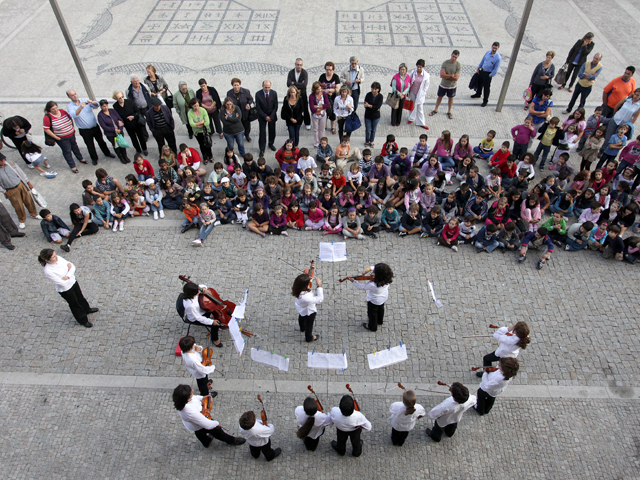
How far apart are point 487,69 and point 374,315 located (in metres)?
8.88

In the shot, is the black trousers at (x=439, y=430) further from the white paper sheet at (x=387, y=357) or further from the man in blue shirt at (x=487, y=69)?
the man in blue shirt at (x=487, y=69)

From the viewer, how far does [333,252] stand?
8.56 meters

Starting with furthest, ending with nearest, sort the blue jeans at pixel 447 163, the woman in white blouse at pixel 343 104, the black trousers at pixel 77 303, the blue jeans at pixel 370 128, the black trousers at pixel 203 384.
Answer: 1. the blue jeans at pixel 370 128
2. the woman in white blouse at pixel 343 104
3. the blue jeans at pixel 447 163
4. the black trousers at pixel 77 303
5. the black trousers at pixel 203 384

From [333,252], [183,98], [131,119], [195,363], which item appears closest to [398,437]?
[195,363]

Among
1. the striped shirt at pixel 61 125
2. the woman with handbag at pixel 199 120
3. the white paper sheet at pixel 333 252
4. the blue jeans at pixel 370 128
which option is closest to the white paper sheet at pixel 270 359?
the white paper sheet at pixel 333 252

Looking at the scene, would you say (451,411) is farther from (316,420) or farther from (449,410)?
(316,420)

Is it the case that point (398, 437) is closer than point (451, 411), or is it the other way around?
point (451, 411)

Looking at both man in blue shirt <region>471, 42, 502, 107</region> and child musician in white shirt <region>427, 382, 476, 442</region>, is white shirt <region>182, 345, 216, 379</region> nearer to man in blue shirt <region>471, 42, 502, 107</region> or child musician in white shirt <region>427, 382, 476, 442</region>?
child musician in white shirt <region>427, 382, 476, 442</region>

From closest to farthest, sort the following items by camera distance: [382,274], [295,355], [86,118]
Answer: [382,274], [295,355], [86,118]

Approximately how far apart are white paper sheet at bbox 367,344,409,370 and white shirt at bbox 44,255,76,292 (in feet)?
16.0

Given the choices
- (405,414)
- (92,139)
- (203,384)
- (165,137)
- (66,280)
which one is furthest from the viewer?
(165,137)

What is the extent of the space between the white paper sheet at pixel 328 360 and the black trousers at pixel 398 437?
4.24 feet

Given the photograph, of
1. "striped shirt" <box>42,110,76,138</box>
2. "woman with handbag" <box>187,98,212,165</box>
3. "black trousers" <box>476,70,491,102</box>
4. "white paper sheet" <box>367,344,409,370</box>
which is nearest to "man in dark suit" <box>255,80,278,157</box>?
"woman with handbag" <box>187,98,212,165</box>

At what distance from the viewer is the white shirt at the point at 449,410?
18.4ft
